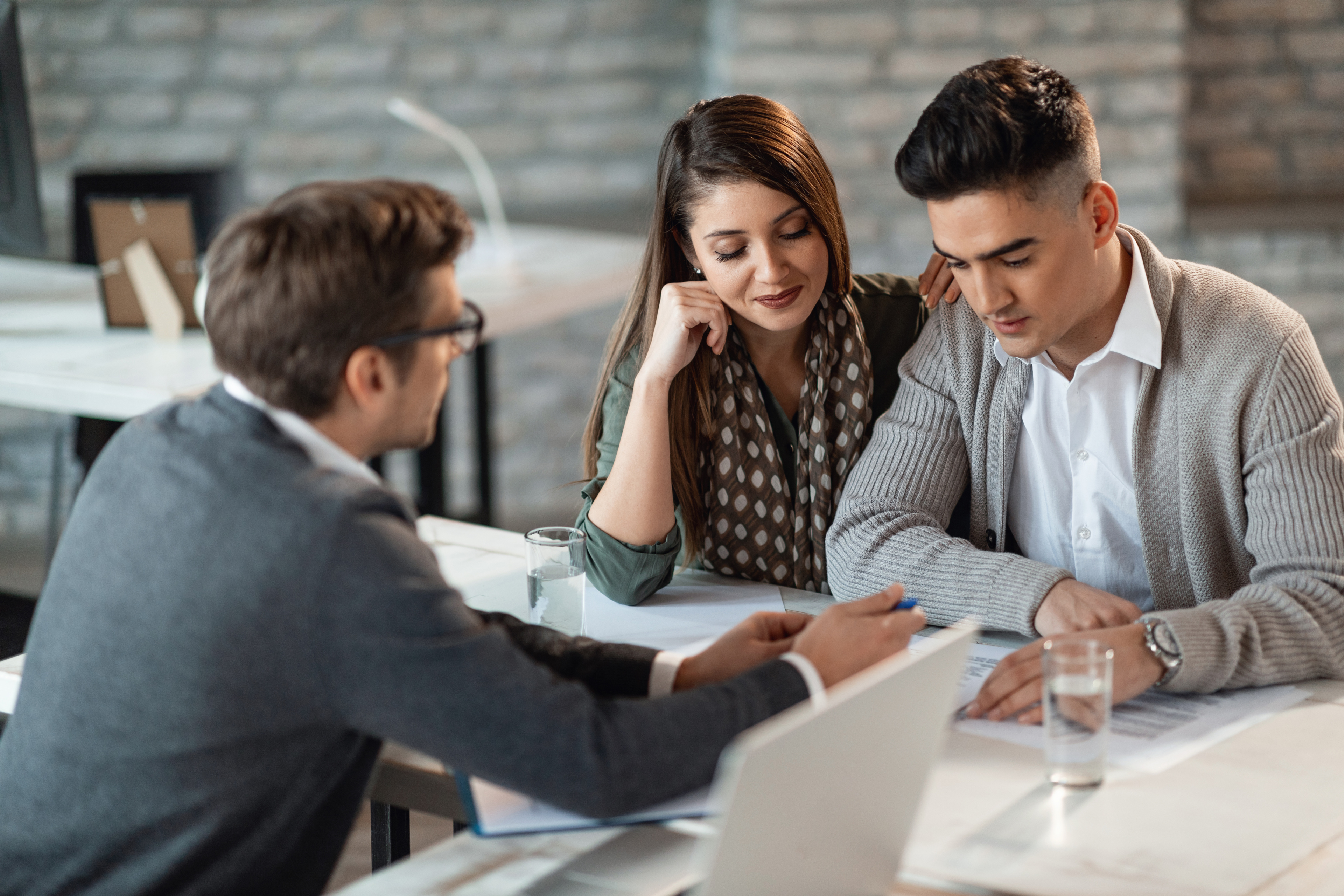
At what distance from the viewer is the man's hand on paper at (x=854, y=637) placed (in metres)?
1.11

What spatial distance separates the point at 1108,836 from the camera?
3.35ft

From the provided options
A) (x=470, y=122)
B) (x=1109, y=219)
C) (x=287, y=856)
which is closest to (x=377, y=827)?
(x=287, y=856)

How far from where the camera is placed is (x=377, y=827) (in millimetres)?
1449

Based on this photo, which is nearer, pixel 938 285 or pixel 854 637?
pixel 854 637

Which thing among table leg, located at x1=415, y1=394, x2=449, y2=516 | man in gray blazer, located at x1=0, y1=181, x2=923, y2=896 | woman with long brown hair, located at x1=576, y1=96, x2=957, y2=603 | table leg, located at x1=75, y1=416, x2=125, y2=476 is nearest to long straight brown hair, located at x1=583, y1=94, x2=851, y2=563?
woman with long brown hair, located at x1=576, y1=96, x2=957, y2=603

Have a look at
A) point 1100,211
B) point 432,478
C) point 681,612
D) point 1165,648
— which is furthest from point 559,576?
point 432,478

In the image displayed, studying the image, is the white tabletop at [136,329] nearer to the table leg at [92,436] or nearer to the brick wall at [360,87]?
the table leg at [92,436]

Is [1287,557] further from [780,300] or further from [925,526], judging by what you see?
[780,300]

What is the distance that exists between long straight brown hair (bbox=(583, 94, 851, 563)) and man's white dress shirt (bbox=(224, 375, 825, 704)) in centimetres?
67

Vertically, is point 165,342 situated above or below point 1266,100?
below

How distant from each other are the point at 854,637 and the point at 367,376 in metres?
0.45

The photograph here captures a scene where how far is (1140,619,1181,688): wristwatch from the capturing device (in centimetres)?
124

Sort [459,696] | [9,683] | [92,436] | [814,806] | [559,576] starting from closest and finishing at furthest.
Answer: [814,806], [459,696], [9,683], [559,576], [92,436]

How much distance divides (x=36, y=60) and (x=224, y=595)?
3.41m
